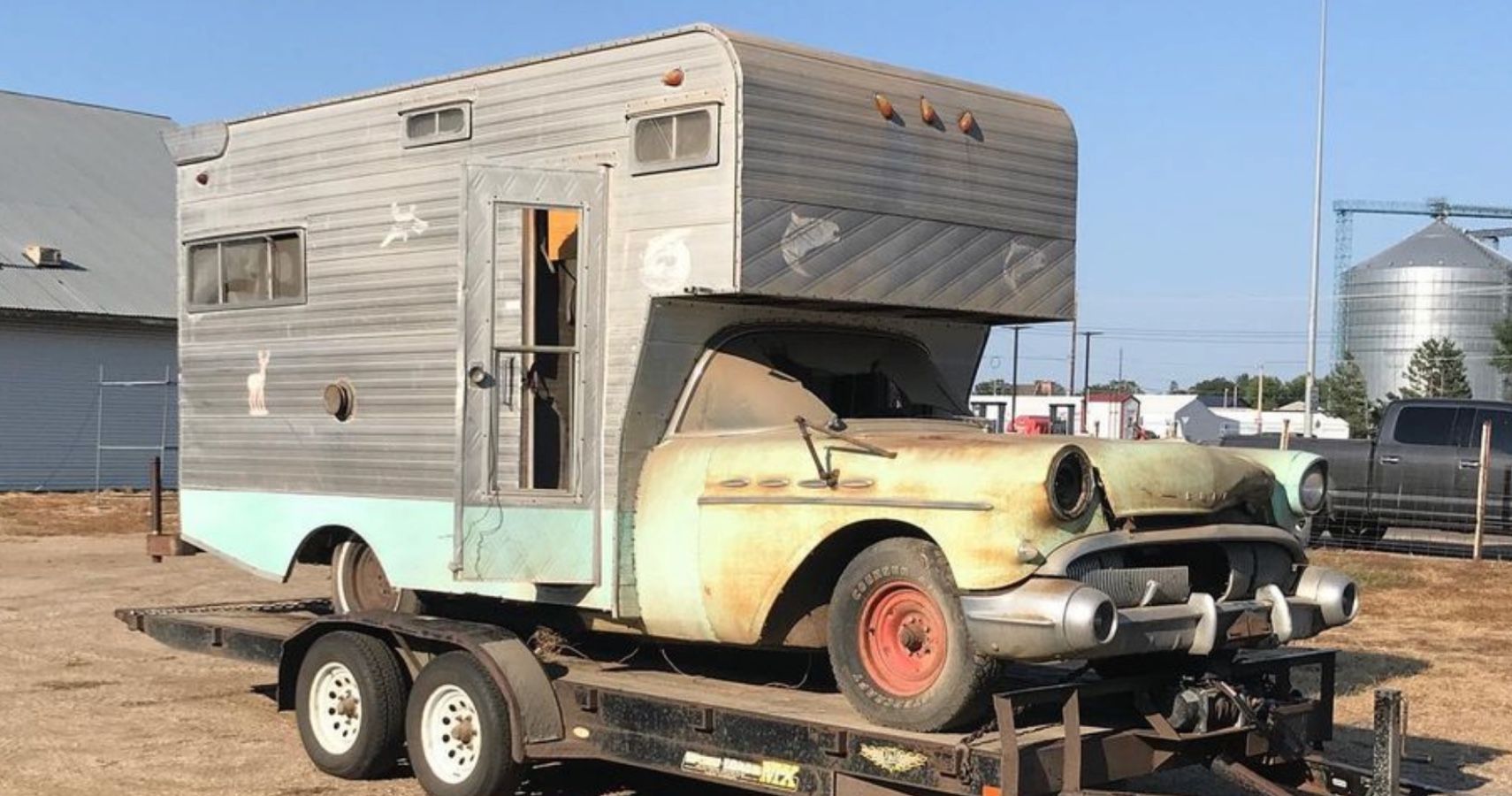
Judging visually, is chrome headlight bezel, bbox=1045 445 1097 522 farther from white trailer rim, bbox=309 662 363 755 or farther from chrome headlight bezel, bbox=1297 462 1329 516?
white trailer rim, bbox=309 662 363 755

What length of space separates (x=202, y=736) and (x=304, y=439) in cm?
175

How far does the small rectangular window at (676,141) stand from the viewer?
7129mm

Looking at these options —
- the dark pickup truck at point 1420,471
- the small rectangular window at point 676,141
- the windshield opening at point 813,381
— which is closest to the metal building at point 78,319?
the dark pickup truck at point 1420,471

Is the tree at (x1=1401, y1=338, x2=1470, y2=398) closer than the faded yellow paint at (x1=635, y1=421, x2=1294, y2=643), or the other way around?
the faded yellow paint at (x1=635, y1=421, x2=1294, y2=643)

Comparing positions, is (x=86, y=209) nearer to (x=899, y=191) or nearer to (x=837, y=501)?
(x=899, y=191)

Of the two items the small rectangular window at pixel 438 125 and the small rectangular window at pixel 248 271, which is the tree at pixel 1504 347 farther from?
the small rectangular window at pixel 438 125

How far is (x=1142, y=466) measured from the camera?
20.7 ft

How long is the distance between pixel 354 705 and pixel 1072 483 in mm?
3992

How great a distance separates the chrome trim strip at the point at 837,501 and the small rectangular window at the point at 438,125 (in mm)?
2434

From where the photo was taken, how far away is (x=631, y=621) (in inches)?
298

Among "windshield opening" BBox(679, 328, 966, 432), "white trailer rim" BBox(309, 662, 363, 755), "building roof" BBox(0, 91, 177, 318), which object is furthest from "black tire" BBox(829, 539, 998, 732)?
"building roof" BBox(0, 91, 177, 318)

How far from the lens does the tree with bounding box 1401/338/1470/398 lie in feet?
238

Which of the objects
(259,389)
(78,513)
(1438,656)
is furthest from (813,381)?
(78,513)

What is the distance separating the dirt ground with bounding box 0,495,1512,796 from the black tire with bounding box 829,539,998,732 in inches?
85.3
